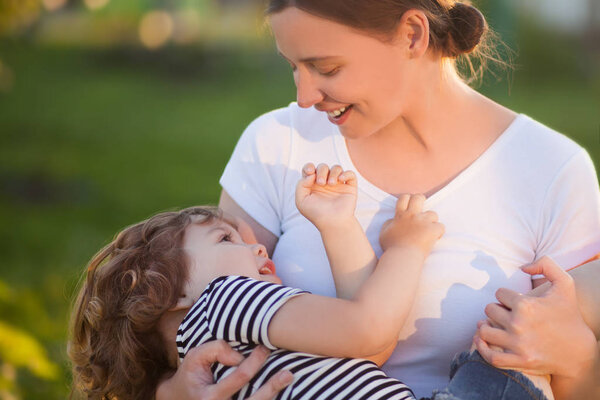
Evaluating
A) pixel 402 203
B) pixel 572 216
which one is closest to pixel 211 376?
pixel 402 203

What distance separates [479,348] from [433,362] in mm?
221

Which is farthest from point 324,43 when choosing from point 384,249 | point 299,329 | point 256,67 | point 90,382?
point 256,67

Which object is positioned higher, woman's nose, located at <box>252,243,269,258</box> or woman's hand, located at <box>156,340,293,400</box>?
woman's nose, located at <box>252,243,269,258</box>

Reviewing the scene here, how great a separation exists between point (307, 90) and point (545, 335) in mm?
856

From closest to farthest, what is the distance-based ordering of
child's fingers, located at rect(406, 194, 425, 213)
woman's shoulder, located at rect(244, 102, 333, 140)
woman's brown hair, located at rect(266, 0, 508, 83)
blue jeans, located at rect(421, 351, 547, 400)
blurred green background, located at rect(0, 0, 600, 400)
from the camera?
blue jeans, located at rect(421, 351, 547, 400) < woman's brown hair, located at rect(266, 0, 508, 83) < child's fingers, located at rect(406, 194, 425, 213) < woman's shoulder, located at rect(244, 102, 333, 140) < blurred green background, located at rect(0, 0, 600, 400)

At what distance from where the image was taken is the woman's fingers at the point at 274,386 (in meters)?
1.81

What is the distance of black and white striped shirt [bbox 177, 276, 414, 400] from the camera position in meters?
1.81

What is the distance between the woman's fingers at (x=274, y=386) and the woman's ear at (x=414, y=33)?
0.91 metres

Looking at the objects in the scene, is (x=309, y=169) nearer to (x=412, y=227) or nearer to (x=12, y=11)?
(x=412, y=227)

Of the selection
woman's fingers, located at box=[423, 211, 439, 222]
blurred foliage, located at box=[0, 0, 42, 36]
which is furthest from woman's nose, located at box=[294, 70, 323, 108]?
blurred foliage, located at box=[0, 0, 42, 36]

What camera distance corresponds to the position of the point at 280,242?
2.24 meters

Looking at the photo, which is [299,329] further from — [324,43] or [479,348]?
[324,43]

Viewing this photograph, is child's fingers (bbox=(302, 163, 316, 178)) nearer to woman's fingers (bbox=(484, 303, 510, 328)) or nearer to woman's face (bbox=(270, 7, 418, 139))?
woman's face (bbox=(270, 7, 418, 139))

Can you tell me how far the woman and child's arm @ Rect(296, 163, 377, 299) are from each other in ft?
0.30
